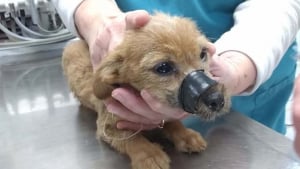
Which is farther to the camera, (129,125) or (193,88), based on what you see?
(129,125)

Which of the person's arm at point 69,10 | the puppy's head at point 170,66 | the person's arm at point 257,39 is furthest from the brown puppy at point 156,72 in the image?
the person's arm at point 69,10

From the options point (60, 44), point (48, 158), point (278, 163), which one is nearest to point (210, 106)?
point (278, 163)

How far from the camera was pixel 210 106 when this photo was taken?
22.0 inches

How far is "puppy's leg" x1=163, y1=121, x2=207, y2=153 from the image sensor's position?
667mm

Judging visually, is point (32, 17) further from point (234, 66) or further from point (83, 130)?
point (234, 66)

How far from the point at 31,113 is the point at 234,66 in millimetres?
355

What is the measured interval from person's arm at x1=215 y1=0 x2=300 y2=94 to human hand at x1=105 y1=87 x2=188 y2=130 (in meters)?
0.12

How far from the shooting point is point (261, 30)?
0.79 meters

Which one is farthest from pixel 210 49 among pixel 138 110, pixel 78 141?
pixel 78 141

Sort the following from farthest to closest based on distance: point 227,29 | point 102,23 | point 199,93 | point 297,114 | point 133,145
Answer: point 227,29
point 102,23
point 133,145
point 199,93
point 297,114

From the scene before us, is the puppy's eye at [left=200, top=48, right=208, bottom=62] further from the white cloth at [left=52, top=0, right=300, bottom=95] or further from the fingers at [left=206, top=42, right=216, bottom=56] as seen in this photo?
the white cloth at [left=52, top=0, right=300, bottom=95]

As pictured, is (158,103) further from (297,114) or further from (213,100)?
(297,114)

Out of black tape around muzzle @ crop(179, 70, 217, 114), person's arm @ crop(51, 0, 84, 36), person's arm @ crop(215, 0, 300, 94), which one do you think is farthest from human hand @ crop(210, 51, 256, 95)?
person's arm @ crop(51, 0, 84, 36)

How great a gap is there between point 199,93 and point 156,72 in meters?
0.07
